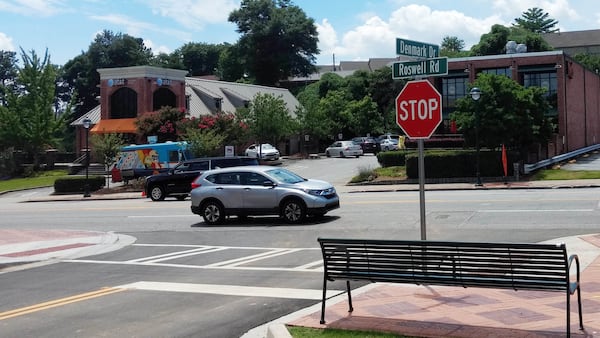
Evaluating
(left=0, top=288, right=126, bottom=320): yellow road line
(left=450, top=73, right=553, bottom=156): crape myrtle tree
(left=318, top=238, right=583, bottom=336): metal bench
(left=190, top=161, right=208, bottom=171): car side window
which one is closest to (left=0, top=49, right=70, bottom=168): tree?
(left=190, top=161, right=208, bottom=171): car side window

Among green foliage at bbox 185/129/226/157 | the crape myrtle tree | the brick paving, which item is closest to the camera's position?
the brick paving

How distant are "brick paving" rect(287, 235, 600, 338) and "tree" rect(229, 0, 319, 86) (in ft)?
273

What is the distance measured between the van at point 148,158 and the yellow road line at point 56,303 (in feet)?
97.9

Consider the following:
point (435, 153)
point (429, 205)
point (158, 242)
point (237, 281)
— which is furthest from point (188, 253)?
point (435, 153)

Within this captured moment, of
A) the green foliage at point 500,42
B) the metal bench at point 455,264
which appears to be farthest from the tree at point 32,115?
the metal bench at point 455,264

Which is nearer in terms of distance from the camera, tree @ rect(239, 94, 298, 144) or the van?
the van

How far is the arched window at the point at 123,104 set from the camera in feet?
185

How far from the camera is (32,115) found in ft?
193

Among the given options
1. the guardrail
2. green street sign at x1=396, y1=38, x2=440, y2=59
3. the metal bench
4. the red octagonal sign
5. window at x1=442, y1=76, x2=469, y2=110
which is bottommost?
the metal bench

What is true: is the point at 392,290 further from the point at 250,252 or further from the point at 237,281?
the point at 250,252

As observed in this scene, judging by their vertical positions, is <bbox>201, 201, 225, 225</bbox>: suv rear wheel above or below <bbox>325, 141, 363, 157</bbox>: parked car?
below

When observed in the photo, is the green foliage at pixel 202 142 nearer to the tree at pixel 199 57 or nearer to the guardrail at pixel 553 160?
the guardrail at pixel 553 160

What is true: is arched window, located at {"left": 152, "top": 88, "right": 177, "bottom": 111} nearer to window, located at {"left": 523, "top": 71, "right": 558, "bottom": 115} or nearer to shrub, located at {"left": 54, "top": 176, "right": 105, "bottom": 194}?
shrub, located at {"left": 54, "top": 176, "right": 105, "bottom": 194}

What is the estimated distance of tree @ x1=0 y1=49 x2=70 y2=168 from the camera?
57.8 m
